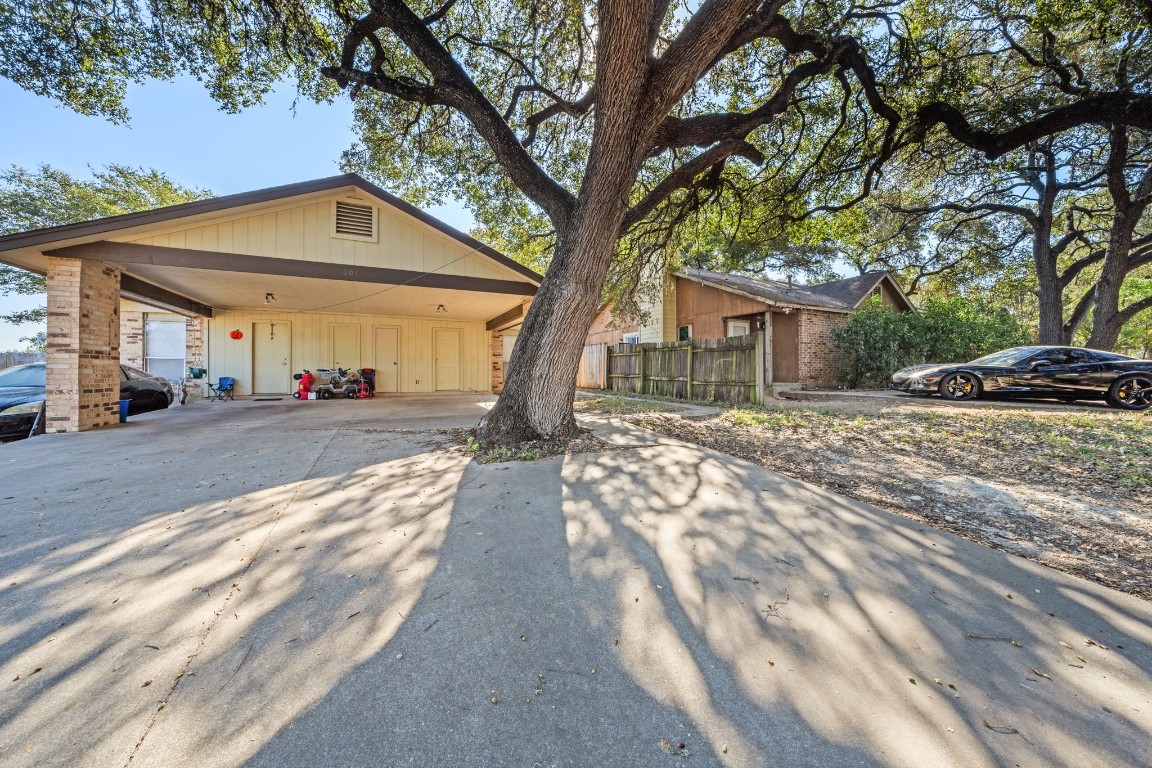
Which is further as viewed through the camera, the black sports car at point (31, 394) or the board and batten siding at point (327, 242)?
the board and batten siding at point (327, 242)

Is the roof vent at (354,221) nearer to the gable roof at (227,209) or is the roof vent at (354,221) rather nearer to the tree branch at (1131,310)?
the gable roof at (227,209)

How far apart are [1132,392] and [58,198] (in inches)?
1242

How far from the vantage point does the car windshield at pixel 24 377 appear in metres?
6.87

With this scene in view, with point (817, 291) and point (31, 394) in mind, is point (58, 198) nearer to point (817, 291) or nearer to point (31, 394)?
point (31, 394)

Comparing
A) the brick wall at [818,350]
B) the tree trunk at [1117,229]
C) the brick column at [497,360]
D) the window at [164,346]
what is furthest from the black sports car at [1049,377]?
the window at [164,346]

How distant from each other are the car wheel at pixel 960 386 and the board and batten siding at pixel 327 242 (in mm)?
10044

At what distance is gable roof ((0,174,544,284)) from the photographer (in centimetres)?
550

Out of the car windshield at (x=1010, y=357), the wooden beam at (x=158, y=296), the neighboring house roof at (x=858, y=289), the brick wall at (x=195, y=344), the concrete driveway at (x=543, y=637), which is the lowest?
the concrete driveway at (x=543, y=637)

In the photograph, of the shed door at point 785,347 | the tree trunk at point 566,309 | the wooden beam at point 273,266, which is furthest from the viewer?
the shed door at point 785,347

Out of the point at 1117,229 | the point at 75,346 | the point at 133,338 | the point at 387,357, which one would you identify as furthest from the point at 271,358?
the point at 1117,229

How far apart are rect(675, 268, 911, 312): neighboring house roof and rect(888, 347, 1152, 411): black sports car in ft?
13.6

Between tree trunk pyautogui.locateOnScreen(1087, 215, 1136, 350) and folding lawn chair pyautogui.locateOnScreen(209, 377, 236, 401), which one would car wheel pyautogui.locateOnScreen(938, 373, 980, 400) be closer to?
tree trunk pyautogui.locateOnScreen(1087, 215, 1136, 350)

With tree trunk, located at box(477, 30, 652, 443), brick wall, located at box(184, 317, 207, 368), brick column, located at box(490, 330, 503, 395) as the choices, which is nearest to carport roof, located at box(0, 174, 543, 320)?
brick wall, located at box(184, 317, 207, 368)

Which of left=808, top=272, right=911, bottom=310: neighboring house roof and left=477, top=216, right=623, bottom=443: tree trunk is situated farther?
left=808, top=272, right=911, bottom=310: neighboring house roof
